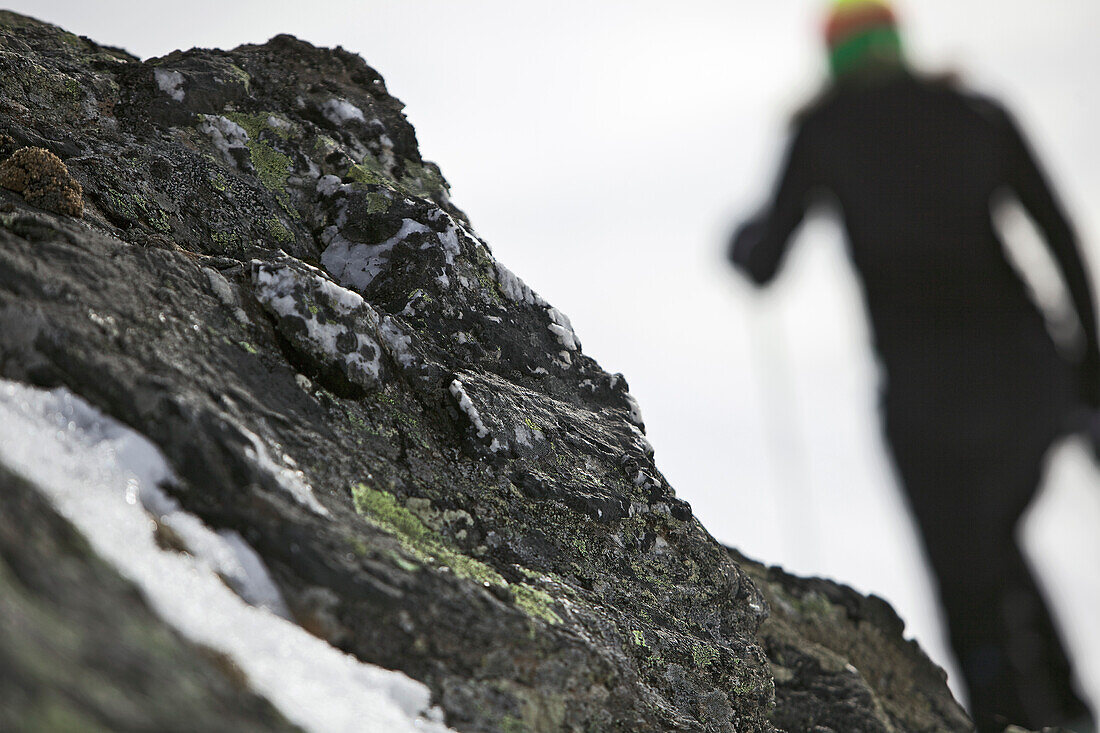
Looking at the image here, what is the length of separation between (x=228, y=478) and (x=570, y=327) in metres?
6.15

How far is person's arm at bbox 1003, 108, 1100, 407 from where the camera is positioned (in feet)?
9.07

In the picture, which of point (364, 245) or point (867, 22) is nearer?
point (867, 22)

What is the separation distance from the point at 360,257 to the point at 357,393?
120 inches

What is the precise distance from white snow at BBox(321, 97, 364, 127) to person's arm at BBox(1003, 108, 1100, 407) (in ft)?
38.2

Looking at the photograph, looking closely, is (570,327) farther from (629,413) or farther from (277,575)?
(277,575)

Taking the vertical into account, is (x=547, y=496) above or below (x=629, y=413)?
below

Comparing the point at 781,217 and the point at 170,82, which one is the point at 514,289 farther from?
the point at 781,217

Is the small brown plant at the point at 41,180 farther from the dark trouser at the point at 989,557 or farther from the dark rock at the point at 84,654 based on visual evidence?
the dark trouser at the point at 989,557

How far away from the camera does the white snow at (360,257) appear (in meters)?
9.98

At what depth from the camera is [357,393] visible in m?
7.75

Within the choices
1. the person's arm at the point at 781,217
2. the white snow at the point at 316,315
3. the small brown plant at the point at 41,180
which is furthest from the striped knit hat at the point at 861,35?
the small brown plant at the point at 41,180

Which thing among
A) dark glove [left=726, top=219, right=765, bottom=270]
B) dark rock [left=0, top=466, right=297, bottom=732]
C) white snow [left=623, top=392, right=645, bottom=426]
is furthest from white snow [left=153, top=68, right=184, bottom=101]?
dark glove [left=726, top=219, right=765, bottom=270]

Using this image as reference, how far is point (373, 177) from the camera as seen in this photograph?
36.9 feet

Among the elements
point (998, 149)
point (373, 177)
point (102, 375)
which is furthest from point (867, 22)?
point (373, 177)
